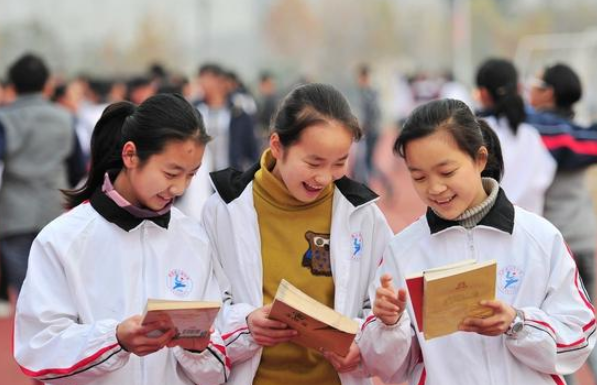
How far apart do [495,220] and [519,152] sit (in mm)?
2535

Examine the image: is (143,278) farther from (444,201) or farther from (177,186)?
(444,201)

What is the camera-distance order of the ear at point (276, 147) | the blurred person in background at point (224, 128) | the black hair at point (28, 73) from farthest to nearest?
1. the blurred person in background at point (224, 128)
2. the black hair at point (28, 73)
3. the ear at point (276, 147)

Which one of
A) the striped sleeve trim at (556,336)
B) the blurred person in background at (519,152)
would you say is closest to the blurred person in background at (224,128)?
the blurred person in background at (519,152)

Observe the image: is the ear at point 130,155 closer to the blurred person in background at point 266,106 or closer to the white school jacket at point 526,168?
the white school jacket at point 526,168

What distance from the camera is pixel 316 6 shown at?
3625 cm

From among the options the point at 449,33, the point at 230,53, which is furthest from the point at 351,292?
the point at 449,33

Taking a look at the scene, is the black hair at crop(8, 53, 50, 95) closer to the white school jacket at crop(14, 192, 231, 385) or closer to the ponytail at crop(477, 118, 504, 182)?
the white school jacket at crop(14, 192, 231, 385)

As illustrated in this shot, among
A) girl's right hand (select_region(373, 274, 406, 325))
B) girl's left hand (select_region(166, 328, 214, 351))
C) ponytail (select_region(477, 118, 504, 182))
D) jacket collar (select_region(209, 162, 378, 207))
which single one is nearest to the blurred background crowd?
ponytail (select_region(477, 118, 504, 182))

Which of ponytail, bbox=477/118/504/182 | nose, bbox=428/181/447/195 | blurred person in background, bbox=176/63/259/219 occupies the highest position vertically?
nose, bbox=428/181/447/195

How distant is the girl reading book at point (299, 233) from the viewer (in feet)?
11.2

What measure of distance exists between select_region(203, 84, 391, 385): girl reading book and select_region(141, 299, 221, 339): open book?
0.33m

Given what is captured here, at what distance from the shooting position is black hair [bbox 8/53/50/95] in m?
7.32

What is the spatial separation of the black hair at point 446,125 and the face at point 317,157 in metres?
0.19

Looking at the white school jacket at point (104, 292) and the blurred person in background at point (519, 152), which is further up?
the white school jacket at point (104, 292)
